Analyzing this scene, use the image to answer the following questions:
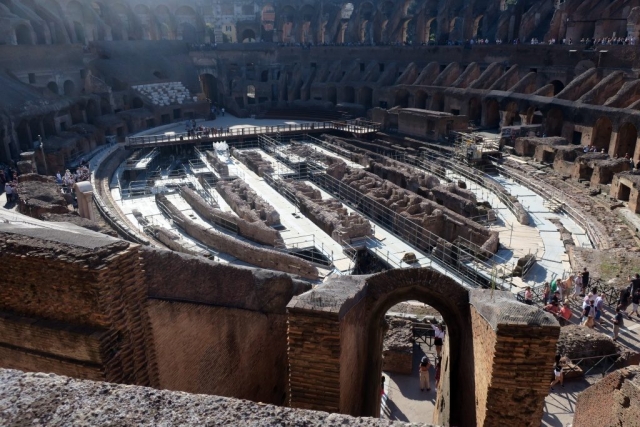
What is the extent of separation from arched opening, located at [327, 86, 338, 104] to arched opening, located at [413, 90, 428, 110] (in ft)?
24.6

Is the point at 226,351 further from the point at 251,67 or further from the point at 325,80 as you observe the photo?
the point at 251,67

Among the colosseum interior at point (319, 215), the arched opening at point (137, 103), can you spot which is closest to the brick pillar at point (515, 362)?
the colosseum interior at point (319, 215)

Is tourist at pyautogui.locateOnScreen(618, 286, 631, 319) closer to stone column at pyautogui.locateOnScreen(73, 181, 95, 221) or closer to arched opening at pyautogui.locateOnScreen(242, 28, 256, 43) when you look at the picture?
stone column at pyautogui.locateOnScreen(73, 181, 95, 221)

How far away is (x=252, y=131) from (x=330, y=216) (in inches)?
633

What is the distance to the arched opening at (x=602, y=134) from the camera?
23656mm

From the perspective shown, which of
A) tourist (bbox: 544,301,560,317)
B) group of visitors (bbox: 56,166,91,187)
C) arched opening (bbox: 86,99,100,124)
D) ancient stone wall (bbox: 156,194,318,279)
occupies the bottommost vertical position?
ancient stone wall (bbox: 156,194,318,279)

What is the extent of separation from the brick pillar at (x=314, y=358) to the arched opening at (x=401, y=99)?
3152cm

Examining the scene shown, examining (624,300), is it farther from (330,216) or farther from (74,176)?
(74,176)

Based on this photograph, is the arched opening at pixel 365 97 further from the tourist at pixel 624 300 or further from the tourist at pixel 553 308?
the tourist at pixel 624 300

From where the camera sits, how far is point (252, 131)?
32.7 metres

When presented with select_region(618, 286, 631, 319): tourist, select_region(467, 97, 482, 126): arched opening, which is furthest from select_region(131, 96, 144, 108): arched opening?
select_region(618, 286, 631, 319): tourist

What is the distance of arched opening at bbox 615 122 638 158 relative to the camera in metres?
22.2

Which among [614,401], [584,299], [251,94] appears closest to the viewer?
[614,401]

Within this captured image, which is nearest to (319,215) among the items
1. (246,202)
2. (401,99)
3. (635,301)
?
(246,202)
